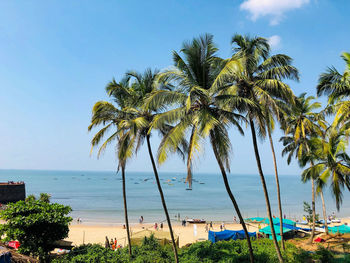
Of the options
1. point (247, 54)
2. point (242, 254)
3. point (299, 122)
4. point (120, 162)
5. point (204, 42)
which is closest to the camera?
point (204, 42)

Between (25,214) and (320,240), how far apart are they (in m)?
20.8

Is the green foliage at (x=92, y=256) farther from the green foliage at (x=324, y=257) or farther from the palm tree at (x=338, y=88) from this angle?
the palm tree at (x=338, y=88)

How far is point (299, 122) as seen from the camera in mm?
18891

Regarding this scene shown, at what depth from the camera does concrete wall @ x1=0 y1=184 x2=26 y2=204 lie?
56375 mm

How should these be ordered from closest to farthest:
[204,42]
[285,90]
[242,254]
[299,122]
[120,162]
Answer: [204,42] → [285,90] → [242,254] → [120,162] → [299,122]

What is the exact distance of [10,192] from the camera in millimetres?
57250

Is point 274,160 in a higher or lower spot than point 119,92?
lower

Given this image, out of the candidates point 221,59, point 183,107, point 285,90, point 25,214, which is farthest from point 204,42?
point 25,214

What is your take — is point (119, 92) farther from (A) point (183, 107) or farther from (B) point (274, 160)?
(B) point (274, 160)

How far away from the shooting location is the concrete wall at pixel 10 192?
5638 cm

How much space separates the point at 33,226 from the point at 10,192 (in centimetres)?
5656

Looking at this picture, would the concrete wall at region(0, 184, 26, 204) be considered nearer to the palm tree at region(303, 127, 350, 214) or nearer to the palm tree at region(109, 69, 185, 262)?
the palm tree at region(109, 69, 185, 262)

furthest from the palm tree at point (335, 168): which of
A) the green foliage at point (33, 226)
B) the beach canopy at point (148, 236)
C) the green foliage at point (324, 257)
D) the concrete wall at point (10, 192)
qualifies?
the concrete wall at point (10, 192)

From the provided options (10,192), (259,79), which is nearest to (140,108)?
(259,79)
